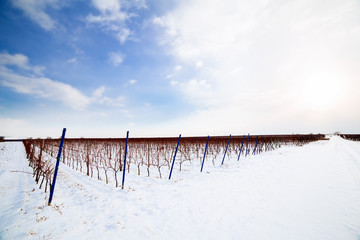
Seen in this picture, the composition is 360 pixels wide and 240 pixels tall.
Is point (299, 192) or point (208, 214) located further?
point (299, 192)

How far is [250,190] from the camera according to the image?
5.32 metres

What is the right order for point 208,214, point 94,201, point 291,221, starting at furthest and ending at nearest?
point 94,201 < point 208,214 < point 291,221

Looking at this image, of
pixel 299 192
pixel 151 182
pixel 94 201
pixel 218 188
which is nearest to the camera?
pixel 94 201

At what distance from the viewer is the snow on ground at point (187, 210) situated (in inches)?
121

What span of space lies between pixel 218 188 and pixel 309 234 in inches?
116

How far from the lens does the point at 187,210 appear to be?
4043 mm

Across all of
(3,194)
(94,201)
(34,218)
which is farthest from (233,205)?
(3,194)

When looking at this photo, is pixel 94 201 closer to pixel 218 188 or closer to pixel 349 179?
pixel 218 188

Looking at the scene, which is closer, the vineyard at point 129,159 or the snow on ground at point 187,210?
the snow on ground at point 187,210

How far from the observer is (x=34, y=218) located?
3.52 m

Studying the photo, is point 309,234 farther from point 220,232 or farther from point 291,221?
point 220,232

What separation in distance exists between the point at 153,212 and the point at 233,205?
2248 mm

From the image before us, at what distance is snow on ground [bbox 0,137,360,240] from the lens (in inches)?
121

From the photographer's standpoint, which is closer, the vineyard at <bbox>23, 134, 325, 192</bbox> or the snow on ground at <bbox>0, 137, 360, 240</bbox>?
the snow on ground at <bbox>0, 137, 360, 240</bbox>
